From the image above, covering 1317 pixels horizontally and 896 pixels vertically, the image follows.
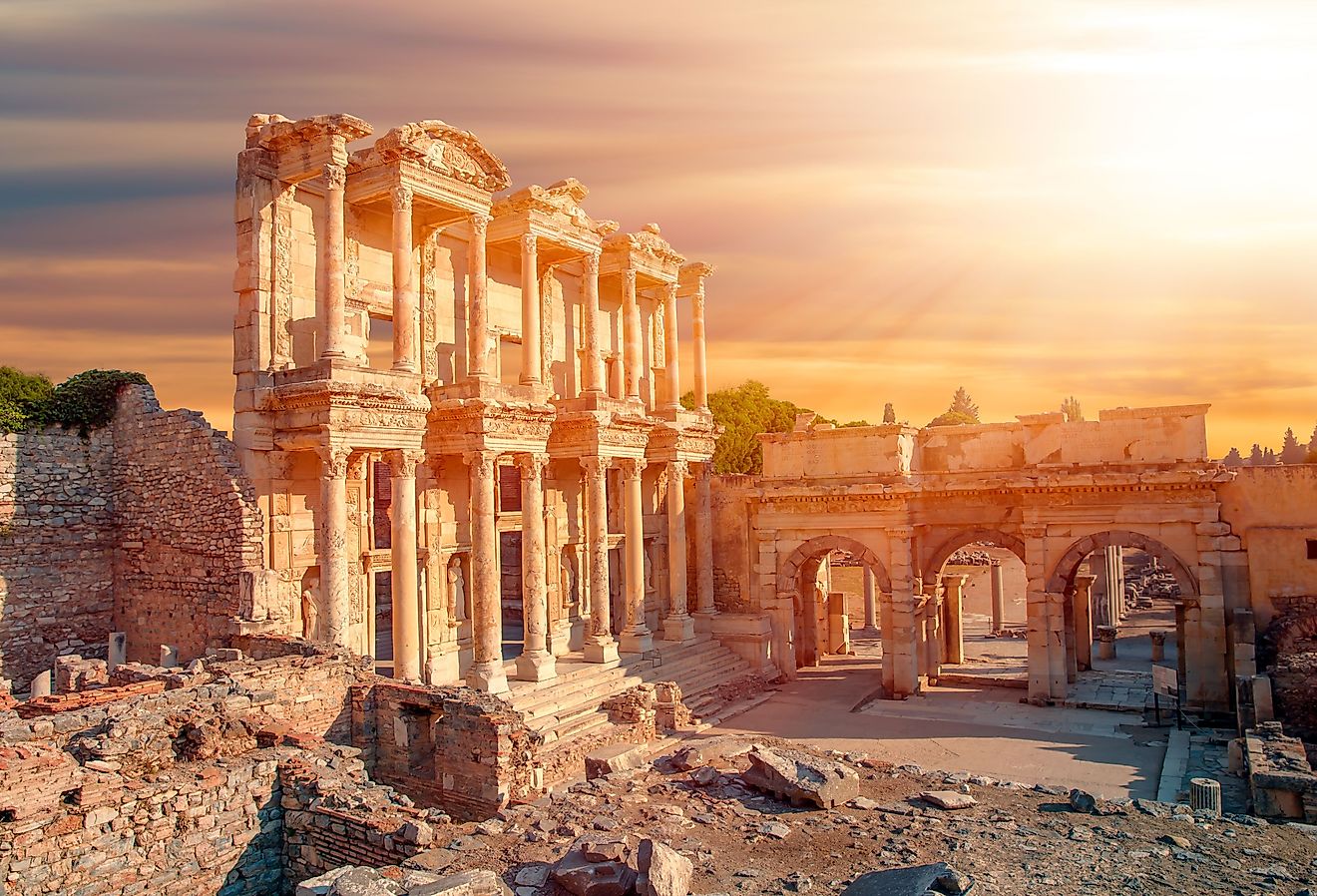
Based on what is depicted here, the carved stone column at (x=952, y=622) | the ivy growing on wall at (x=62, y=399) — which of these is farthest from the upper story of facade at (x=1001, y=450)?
the ivy growing on wall at (x=62, y=399)

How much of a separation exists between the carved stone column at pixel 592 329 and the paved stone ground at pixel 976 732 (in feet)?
32.1

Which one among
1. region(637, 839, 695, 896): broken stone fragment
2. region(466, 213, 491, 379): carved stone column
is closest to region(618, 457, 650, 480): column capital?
region(466, 213, 491, 379): carved stone column

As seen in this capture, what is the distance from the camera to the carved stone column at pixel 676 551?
2848 cm

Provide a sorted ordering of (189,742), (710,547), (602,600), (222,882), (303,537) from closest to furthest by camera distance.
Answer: (222,882) → (189,742) → (303,537) → (602,600) → (710,547)

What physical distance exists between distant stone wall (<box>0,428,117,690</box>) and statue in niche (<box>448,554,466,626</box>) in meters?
7.30

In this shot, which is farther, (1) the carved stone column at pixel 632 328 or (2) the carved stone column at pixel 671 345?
(2) the carved stone column at pixel 671 345

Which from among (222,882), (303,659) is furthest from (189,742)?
(303,659)

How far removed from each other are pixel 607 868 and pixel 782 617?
63.7ft

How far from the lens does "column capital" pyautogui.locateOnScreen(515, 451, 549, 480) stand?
23250 mm

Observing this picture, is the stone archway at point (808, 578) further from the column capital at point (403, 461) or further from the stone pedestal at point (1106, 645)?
the column capital at point (403, 461)

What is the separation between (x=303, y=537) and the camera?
1978 cm

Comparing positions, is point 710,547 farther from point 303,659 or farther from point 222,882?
point 222,882

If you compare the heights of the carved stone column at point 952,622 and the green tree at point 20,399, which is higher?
the green tree at point 20,399

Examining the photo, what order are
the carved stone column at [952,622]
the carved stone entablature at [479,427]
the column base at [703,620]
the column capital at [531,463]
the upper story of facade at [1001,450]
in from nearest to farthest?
the carved stone entablature at [479,427] < the column capital at [531,463] < the upper story of facade at [1001,450] < the column base at [703,620] < the carved stone column at [952,622]
